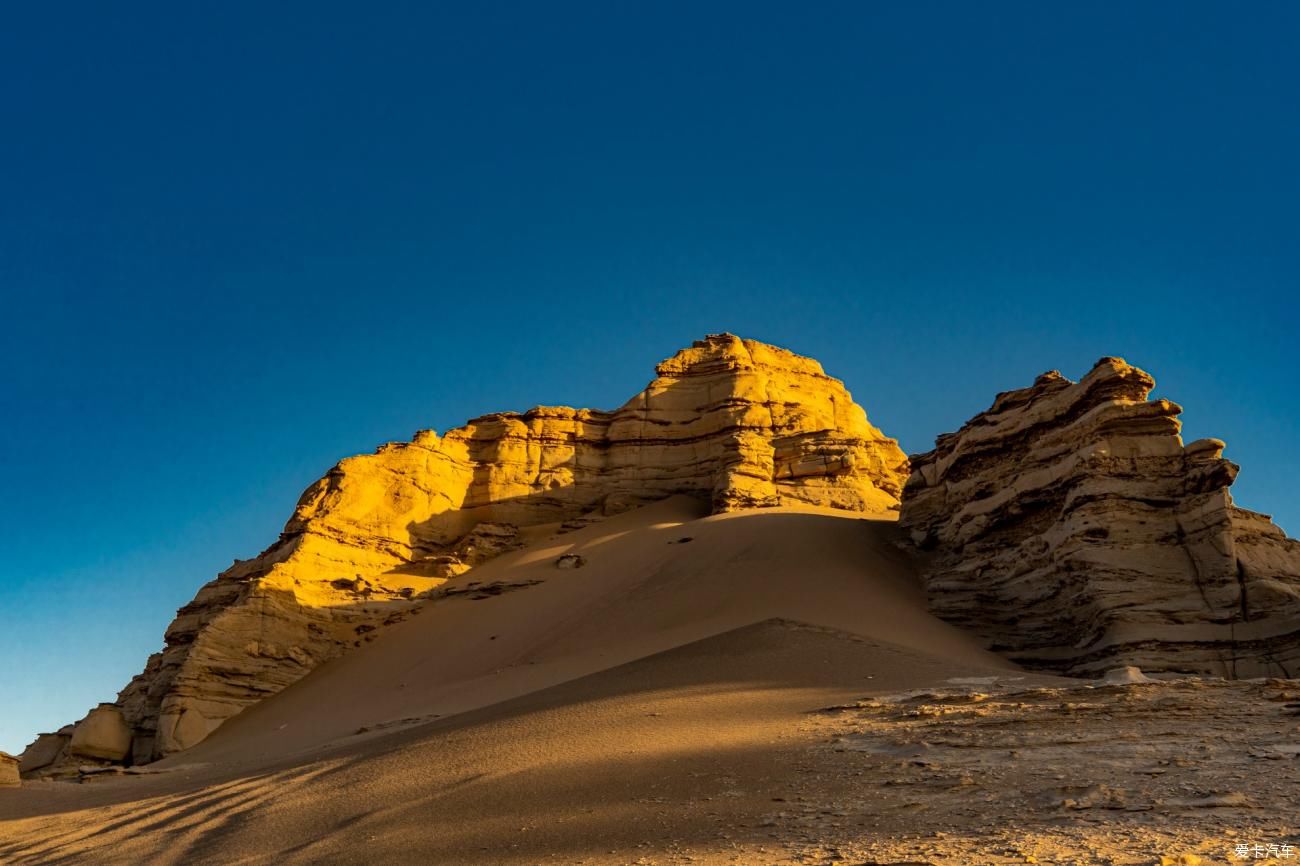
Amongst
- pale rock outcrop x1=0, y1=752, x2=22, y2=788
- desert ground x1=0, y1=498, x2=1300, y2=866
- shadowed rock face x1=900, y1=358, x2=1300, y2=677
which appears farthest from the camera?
pale rock outcrop x1=0, y1=752, x2=22, y2=788

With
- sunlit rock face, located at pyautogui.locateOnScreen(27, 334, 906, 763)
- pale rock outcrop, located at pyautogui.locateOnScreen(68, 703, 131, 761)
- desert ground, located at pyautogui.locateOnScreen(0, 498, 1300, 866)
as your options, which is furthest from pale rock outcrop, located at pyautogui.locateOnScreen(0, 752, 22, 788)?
pale rock outcrop, located at pyautogui.locateOnScreen(68, 703, 131, 761)

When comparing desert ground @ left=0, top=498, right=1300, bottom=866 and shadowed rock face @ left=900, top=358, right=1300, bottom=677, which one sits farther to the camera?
shadowed rock face @ left=900, top=358, right=1300, bottom=677

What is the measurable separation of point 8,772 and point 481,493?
2098 centimetres

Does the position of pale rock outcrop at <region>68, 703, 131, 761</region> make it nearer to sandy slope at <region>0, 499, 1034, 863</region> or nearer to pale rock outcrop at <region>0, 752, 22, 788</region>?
sandy slope at <region>0, 499, 1034, 863</region>

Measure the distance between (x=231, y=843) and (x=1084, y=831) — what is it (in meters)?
8.01

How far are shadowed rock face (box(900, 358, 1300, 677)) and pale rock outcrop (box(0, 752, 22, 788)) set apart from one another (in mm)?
19814

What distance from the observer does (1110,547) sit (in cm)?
1969

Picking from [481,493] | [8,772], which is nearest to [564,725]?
→ [8,772]

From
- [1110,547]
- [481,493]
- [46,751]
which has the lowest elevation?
[46,751]

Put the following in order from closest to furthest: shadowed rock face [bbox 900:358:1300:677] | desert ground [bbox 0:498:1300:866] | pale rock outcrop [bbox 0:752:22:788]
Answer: desert ground [bbox 0:498:1300:866] → shadowed rock face [bbox 900:358:1300:677] → pale rock outcrop [bbox 0:752:22:788]

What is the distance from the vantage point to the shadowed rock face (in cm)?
1802

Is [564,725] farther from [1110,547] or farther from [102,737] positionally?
[102,737]

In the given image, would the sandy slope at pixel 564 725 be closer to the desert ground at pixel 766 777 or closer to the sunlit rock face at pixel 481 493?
the desert ground at pixel 766 777

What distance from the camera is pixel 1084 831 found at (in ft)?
22.3
